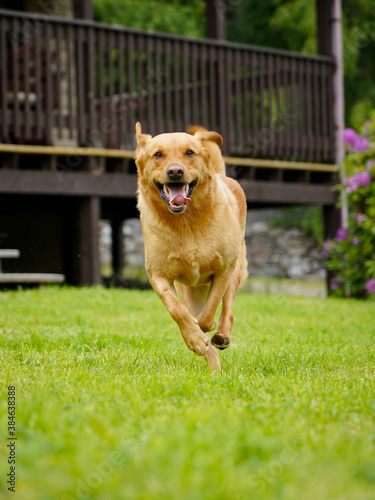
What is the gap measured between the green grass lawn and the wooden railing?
4.17m

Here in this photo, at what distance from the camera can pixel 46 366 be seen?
4387 millimetres

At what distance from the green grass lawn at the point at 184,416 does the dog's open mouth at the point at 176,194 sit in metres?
0.97

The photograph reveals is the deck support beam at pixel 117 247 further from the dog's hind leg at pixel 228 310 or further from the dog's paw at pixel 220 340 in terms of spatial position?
the dog's paw at pixel 220 340

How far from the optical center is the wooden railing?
9.36m

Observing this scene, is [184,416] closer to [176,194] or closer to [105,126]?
[176,194]

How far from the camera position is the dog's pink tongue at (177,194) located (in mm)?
4438

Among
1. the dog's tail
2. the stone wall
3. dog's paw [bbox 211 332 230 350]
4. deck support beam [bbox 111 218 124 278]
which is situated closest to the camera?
dog's paw [bbox 211 332 230 350]

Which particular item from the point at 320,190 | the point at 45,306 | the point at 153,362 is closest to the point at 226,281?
the point at 153,362

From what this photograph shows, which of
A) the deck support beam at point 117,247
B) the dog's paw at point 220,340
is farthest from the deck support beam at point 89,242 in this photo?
the deck support beam at point 117,247

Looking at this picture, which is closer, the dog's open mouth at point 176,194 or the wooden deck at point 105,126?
the dog's open mouth at point 176,194

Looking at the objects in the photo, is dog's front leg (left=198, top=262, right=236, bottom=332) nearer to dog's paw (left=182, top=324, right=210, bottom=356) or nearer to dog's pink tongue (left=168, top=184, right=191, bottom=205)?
dog's paw (left=182, top=324, right=210, bottom=356)

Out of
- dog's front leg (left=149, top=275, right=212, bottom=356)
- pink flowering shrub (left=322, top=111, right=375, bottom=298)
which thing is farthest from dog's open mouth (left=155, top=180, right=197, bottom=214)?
pink flowering shrub (left=322, top=111, right=375, bottom=298)

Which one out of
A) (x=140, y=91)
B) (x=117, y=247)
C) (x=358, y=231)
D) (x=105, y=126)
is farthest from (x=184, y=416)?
(x=117, y=247)

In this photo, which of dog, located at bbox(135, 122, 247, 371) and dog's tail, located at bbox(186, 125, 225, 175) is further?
dog's tail, located at bbox(186, 125, 225, 175)
